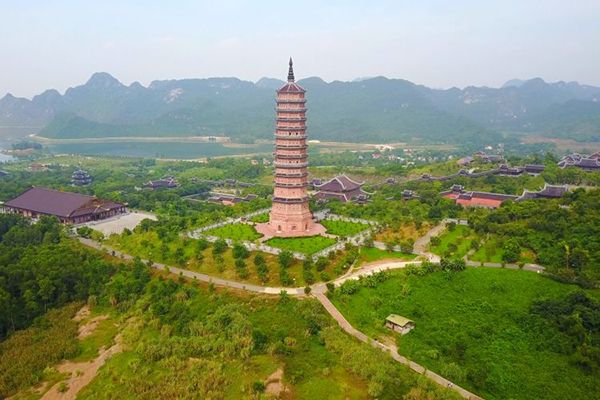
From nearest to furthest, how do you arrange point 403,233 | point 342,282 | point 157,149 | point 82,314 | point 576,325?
point 576,325
point 342,282
point 82,314
point 403,233
point 157,149

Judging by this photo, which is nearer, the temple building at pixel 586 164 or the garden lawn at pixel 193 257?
the garden lawn at pixel 193 257

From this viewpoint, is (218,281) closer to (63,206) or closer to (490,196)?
(63,206)

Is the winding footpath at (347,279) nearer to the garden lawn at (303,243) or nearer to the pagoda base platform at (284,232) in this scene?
the garden lawn at (303,243)

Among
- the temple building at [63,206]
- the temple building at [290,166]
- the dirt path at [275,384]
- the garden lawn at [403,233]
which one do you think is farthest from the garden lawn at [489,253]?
the temple building at [63,206]

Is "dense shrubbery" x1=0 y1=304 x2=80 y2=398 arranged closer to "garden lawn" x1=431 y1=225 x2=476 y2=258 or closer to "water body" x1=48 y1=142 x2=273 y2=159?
"garden lawn" x1=431 y1=225 x2=476 y2=258

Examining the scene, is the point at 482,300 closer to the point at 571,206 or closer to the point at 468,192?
the point at 571,206

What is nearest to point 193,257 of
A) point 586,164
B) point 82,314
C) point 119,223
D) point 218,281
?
point 218,281

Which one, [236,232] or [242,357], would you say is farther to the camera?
[236,232]

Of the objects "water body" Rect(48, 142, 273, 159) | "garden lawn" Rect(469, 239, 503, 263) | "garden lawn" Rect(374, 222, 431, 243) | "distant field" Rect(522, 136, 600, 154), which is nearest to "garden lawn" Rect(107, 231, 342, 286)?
"garden lawn" Rect(374, 222, 431, 243)
